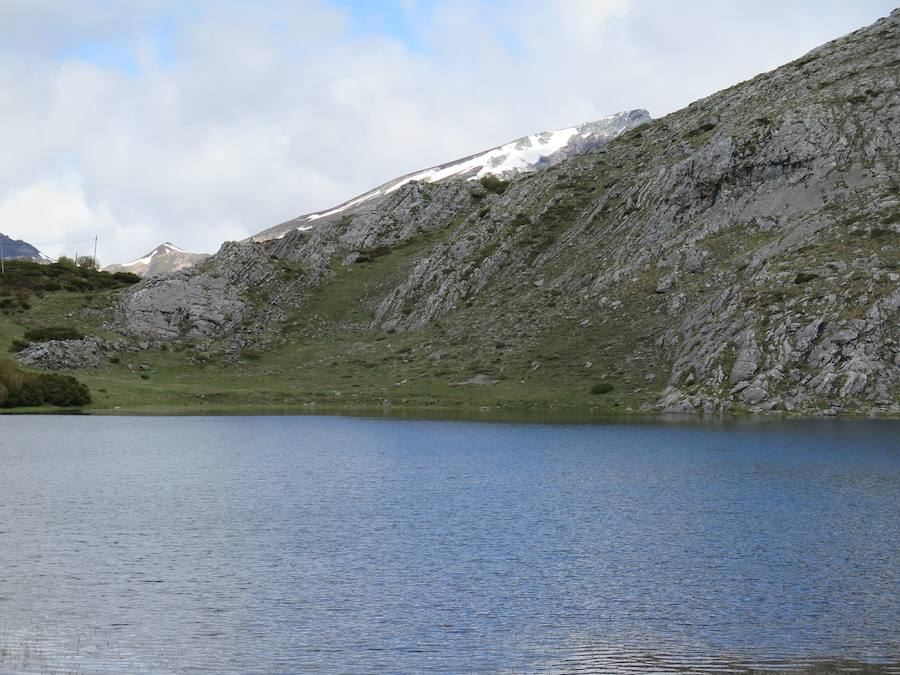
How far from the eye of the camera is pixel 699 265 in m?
137

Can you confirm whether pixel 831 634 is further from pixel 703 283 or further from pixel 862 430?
pixel 703 283

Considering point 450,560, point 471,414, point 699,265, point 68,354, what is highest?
point 699,265

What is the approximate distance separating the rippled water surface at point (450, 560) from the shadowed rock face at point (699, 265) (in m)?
31.2

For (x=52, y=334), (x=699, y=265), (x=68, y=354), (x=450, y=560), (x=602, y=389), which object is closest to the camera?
(x=450, y=560)

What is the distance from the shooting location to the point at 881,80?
146 meters

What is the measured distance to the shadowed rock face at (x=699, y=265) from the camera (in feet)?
352

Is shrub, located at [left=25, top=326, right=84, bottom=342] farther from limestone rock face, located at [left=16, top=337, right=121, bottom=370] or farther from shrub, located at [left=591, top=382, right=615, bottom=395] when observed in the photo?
shrub, located at [left=591, top=382, right=615, bottom=395]

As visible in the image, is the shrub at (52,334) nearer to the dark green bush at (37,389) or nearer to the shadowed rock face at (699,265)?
the shadowed rock face at (699,265)

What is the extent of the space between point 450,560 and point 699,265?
349ft

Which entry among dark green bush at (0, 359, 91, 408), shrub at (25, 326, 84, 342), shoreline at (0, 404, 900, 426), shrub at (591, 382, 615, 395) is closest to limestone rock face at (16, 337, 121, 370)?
shrub at (25, 326, 84, 342)

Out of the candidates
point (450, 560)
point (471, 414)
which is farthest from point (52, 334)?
point (450, 560)

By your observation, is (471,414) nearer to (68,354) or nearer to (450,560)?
(68,354)

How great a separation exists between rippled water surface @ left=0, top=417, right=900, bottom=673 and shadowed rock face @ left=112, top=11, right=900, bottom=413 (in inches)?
1230

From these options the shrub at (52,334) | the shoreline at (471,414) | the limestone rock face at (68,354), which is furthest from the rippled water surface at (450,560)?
the shrub at (52,334)
